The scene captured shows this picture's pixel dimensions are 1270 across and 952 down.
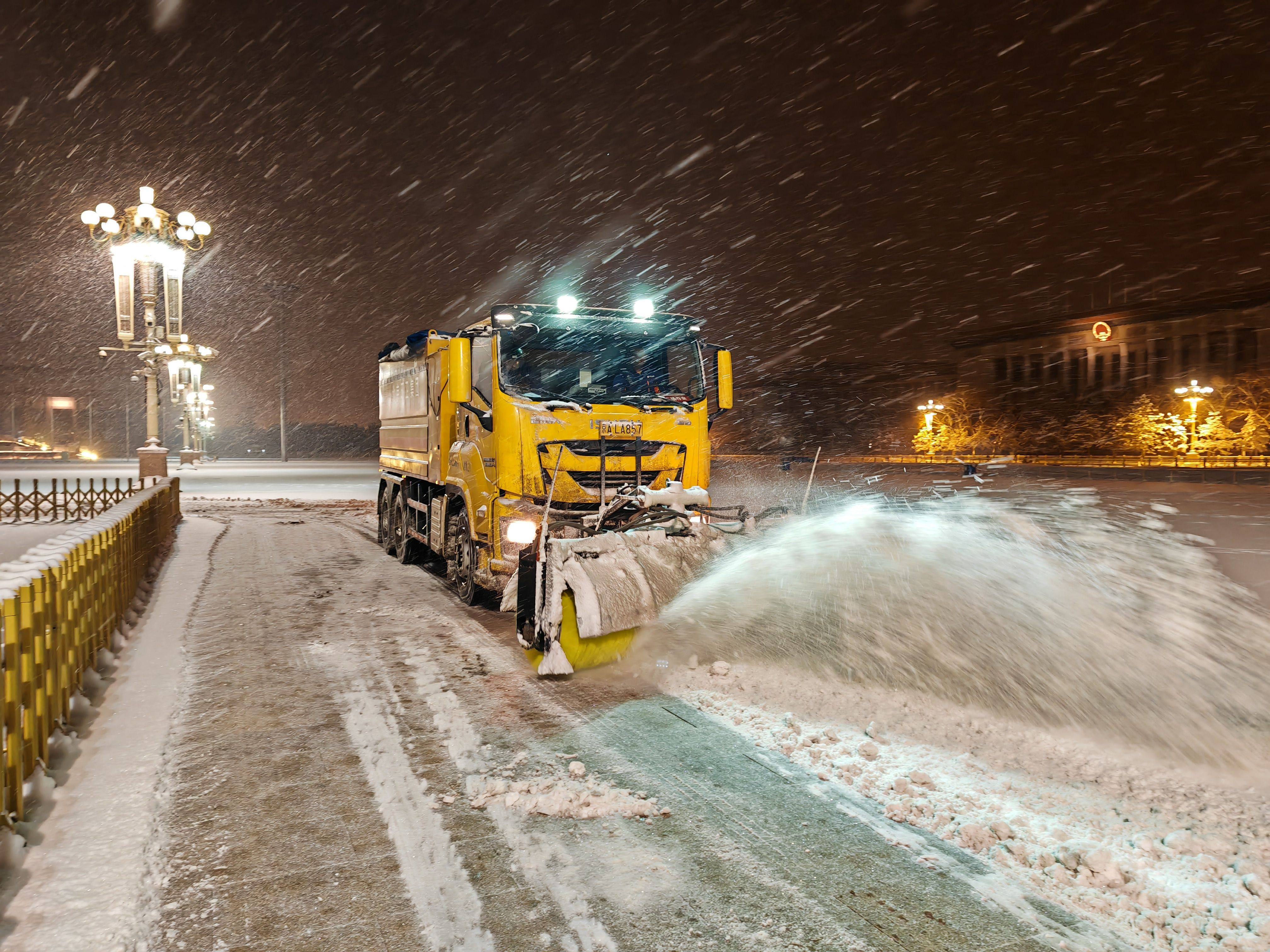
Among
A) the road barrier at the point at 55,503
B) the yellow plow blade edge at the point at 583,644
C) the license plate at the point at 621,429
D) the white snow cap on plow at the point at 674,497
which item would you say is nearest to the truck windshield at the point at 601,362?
the license plate at the point at 621,429

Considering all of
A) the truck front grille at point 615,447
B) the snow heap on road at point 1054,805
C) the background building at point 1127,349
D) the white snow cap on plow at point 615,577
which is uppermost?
the background building at point 1127,349

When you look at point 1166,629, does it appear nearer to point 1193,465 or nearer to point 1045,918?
point 1045,918

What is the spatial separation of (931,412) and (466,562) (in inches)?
2562

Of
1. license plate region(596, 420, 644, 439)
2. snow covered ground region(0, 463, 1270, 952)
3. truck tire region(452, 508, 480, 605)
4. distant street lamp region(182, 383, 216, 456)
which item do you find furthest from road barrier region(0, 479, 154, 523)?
distant street lamp region(182, 383, 216, 456)

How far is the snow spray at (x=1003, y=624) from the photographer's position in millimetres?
5191

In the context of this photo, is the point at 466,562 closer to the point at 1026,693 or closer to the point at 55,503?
the point at 1026,693

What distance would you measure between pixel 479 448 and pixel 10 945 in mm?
5878

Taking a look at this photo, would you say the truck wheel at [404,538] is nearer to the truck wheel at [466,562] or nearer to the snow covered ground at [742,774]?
the truck wheel at [466,562]

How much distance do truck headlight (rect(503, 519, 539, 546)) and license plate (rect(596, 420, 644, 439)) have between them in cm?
109

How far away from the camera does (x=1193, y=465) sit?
3716 cm

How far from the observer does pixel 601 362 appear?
8.83 m

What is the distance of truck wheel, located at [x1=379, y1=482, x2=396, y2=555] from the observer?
45.5ft

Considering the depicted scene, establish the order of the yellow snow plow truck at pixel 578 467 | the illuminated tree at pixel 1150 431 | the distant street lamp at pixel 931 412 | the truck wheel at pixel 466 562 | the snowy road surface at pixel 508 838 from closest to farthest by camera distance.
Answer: the snowy road surface at pixel 508 838 < the yellow snow plow truck at pixel 578 467 < the truck wheel at pixel 466 562 < the illuminated tree at pixel 1150 431 < the distant street lamp at pixel 931 412

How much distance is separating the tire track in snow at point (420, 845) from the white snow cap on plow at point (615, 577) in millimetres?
1560
